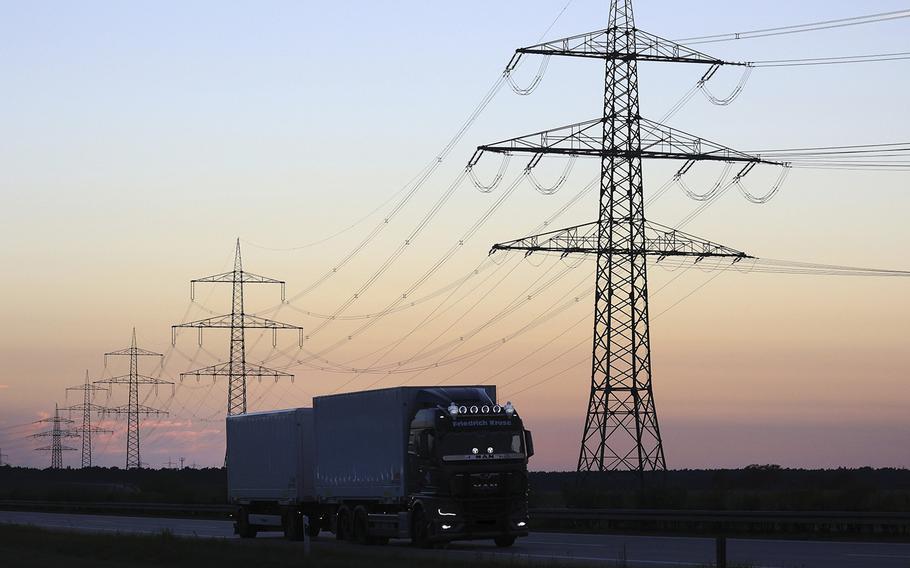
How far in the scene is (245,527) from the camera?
45.1 m

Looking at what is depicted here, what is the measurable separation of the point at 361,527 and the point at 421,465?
12.6 feet

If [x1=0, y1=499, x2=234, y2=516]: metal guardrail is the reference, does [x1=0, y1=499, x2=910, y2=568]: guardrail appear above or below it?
below

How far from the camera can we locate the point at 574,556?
3130cm

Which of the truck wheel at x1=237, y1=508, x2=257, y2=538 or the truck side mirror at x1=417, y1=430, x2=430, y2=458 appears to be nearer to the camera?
the truck side mirror at x1=417, y1=430, x2=430, y2=458

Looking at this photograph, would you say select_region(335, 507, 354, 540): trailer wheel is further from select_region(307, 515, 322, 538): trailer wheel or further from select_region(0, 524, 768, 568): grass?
select_region(307, 515, 322, 538): trailer wheel

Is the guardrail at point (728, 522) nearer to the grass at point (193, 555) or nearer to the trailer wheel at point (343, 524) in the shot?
the grass at point (193, 555)

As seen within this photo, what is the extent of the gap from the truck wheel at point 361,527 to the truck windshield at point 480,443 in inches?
166

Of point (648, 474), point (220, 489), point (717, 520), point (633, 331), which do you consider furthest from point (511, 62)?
point (220, 489)

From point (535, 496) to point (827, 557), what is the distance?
26.7 meters

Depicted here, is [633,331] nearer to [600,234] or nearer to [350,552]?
[600,234]

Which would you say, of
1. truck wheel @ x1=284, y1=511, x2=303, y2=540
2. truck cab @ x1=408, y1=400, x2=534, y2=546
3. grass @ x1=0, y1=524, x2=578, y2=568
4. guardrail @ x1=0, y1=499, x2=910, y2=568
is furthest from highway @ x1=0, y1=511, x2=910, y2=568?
grass @ x1=0, y1=524, x2=578, y2=568

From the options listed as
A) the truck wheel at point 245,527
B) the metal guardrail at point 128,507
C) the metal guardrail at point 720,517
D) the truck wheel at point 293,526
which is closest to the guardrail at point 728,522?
the metal guardrail at point 720,517

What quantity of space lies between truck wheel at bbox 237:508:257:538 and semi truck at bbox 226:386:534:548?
4.61m

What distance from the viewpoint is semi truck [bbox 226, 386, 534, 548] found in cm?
3500
